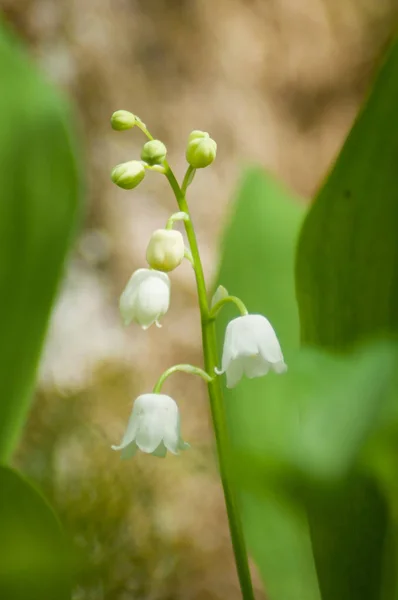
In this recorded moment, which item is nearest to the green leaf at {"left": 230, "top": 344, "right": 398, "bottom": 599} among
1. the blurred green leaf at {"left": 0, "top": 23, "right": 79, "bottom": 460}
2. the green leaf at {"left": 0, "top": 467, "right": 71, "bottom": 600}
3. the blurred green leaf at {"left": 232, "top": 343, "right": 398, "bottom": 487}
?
the blurred green leaf at {"left": 232, "top": 343, "right": 398, "bottom": 487}

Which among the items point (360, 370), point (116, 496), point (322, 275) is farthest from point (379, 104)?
point (116, 496)

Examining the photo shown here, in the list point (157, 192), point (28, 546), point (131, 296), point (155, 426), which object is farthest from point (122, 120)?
point (157, 192)

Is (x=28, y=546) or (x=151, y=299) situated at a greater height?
(x=151, y=299)

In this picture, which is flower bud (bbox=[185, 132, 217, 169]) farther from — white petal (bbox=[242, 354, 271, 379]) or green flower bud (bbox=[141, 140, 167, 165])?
white petal (bbox=[242, 354, 271, 379])

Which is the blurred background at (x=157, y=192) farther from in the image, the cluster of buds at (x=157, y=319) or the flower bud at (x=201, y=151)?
the flower bud at (x=201, y=151)

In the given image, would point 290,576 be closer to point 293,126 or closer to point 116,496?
point 116,496

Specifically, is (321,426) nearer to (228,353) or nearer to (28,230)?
(228,353)

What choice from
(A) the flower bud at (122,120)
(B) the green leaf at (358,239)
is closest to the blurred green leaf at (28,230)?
→ (A) the flower bud at (122,120)
